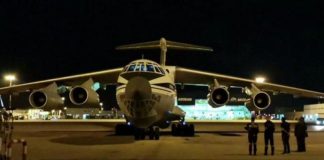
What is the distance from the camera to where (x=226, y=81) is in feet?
86.5

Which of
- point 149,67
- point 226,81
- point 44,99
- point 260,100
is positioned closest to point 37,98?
point 44,99

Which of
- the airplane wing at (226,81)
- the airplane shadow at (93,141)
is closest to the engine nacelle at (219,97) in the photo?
the airplane wing at (226,81)

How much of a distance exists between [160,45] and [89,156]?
1377 centimetres

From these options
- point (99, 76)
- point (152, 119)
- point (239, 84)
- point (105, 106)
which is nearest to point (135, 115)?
point (152, 119)

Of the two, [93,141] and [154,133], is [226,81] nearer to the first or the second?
[154,133]

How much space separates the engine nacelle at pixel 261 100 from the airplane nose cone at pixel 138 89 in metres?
8.17

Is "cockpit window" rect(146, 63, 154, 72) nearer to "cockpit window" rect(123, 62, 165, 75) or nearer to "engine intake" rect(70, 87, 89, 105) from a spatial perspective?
"cockpit window" rect(123, 62, 165, 75)

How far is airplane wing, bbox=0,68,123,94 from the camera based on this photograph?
24609 mm

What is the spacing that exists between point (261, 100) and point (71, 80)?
33.1ft

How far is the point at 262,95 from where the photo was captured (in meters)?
24.4

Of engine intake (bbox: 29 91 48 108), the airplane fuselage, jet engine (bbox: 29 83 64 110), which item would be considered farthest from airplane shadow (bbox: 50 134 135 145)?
engine intake (bbox: 29 91 48 108)

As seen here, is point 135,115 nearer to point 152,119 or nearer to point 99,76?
point 152,119

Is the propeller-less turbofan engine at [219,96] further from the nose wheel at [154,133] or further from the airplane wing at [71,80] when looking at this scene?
the airplane wing at [71,80]

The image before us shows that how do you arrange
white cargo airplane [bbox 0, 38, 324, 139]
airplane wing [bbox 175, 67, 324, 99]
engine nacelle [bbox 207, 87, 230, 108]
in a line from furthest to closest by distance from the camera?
airplane wing [bbox 175, 67, 324, 99]
engine nacelle [bbox 207, 87, 230, 108]
white cargo airplane [bbox 0, 38, 324, 139]
